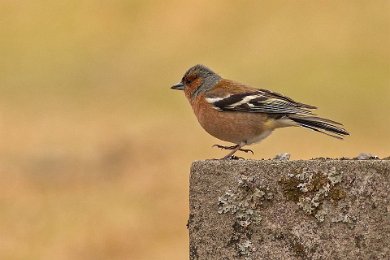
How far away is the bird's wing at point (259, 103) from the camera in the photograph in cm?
798

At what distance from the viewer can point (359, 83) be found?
102 ft

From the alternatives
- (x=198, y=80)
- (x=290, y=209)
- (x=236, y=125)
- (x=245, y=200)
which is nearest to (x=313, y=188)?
(x=290, y=209)

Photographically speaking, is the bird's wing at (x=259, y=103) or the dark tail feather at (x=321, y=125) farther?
the bird's wing at (x=259, y=103)

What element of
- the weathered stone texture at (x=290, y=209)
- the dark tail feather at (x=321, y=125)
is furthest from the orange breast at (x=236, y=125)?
the weathered stone texture at (x=290, y=209)

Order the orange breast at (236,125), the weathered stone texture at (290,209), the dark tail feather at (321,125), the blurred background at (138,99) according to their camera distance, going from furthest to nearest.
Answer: the blurred background at (138,99) < the orange breast at (236,125) < the dark tail feather at (321,125) < the weathered stone texture at (290,209)

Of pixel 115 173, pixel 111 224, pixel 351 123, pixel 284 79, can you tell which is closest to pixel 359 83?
pixel 284 79

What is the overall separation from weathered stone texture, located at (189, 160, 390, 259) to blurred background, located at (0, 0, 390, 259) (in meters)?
9.64

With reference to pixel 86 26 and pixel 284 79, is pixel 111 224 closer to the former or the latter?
pixel 284 79

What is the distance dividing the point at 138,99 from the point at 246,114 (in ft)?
66.9

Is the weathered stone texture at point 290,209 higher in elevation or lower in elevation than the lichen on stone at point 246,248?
higher

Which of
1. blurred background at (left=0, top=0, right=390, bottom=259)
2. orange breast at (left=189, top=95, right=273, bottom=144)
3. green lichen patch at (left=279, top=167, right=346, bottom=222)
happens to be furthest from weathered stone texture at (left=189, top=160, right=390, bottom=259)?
blurred background at (left=0, top=0, right=390, bottom=259)

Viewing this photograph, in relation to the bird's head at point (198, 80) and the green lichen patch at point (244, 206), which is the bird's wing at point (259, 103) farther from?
the green lichen patch at point (244, 206)

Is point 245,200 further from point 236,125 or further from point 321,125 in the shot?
point 236,125

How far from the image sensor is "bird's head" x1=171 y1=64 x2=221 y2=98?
9.09m
